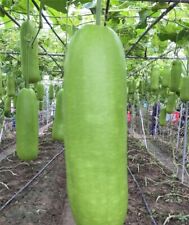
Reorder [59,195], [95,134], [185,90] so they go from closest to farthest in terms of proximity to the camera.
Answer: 1. [95,134]
2. [185,90]
3. [59,195]

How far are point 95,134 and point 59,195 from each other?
19.2 ft

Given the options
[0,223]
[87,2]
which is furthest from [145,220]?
[87,2]

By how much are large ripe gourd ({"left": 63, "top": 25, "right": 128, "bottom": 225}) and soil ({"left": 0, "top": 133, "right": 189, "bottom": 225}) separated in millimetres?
4162

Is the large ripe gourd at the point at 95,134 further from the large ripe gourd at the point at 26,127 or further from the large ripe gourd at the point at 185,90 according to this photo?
the large ripe gourd at the point at 185,90

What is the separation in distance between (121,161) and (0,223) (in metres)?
4.51

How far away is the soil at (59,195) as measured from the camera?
17.4ft

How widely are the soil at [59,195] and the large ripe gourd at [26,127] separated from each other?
3.52 meters

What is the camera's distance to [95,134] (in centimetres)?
91

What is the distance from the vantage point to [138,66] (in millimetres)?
11547

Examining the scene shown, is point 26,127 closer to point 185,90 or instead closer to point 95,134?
point 95,134

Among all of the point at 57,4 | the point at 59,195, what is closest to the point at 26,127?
the point at 57,4

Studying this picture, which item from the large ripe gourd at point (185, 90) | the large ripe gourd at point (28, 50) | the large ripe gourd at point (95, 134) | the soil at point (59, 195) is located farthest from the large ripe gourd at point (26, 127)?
the soil at point (59, 195)

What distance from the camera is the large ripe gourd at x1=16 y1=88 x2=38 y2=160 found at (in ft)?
5.28

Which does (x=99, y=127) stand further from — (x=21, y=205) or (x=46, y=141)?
(x=46, y=141)
